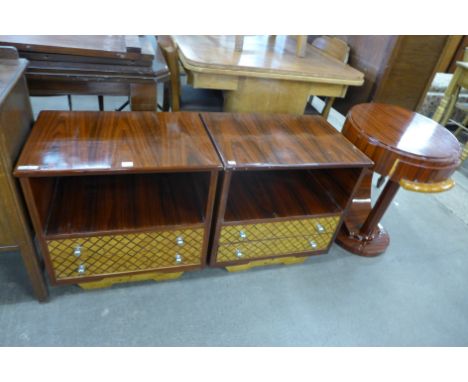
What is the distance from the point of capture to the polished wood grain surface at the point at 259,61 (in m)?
1.31

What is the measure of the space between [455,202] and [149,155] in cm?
202

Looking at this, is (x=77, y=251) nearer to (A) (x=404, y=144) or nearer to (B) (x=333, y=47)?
(A) (x=404, y=144)

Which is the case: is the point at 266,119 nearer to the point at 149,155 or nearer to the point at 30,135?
the point at 149,155

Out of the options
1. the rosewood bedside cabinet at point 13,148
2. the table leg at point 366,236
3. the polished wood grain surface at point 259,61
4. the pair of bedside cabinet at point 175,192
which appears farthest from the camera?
the table leg at point 366,236

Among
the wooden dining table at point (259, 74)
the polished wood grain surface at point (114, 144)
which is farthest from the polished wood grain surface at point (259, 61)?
the polished wood grain surface at point (114, 144)

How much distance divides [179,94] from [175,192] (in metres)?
0.52

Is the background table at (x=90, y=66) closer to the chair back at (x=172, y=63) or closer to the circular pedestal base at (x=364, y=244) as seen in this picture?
the chair back at (x=172, y=63)

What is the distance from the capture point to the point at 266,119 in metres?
1.31

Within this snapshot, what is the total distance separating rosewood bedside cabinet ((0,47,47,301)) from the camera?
82cm

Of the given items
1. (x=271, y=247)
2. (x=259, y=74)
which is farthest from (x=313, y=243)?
(x=259, y=74)

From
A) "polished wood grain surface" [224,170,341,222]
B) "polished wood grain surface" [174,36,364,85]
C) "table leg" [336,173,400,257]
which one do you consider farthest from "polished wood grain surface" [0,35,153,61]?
"table leg" [336,173,400,257]

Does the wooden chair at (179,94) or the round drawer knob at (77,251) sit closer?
the round drawer knob at (77,251)

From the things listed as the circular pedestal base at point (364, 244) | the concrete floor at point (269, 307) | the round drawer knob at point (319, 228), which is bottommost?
the concrete floor at point (269, 307)

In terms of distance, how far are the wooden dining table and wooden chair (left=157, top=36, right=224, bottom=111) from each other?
5 centimetres
